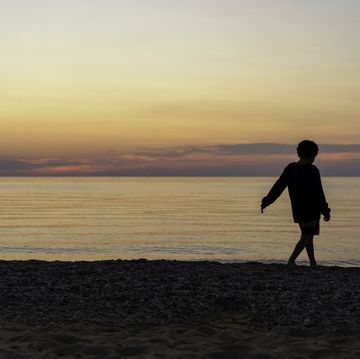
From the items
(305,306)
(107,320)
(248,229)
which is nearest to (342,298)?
(305,306)

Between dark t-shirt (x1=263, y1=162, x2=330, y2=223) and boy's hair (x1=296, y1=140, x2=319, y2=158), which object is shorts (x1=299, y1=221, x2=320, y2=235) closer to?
dark t-shirt (x1=263, y1=162, x2=330, y2=223)

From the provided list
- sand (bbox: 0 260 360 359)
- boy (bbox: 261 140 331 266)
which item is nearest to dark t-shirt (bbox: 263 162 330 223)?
boy (bbox: 261 140 331 266)

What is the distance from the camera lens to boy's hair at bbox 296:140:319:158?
10.6 meters

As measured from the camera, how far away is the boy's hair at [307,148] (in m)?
10.6

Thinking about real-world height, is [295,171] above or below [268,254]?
above

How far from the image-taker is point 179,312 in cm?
788

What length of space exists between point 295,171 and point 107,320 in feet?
16.3

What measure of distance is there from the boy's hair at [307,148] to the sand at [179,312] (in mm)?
2166

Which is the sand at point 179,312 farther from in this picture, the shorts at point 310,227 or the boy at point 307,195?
the boy at point 307,195

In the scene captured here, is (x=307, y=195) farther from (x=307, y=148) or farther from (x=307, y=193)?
(x=307, y=148)

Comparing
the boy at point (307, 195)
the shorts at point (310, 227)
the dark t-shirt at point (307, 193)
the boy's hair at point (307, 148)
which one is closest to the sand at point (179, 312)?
the shorts at point (310, 227)

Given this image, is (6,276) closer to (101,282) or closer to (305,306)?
(101,282)

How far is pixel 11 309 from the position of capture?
317 inches

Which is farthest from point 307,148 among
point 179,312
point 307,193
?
point 179,312
